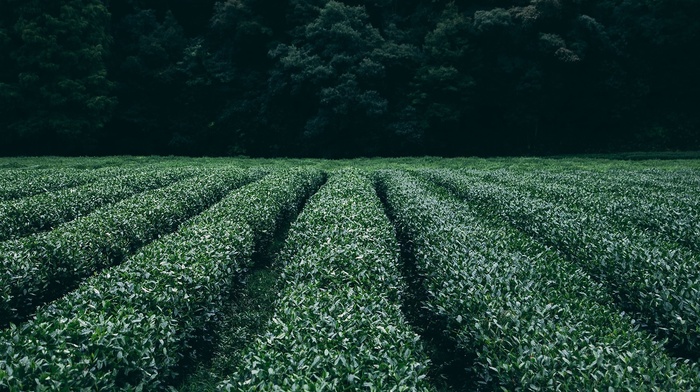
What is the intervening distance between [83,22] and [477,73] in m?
32.7

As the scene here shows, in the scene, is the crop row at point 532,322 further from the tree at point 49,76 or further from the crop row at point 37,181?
the tree at point 49,76

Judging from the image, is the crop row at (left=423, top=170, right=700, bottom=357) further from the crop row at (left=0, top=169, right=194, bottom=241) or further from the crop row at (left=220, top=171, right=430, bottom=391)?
the crop row at (left=0, top=169, right=194, bottom=241)

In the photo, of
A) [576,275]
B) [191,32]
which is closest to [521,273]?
[576,275]

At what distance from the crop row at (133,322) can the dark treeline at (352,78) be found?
30.0 meters

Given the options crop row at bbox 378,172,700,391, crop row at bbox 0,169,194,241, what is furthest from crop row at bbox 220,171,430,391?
crop row at bbox 0,169,194,241

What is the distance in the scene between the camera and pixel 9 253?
7418 millimetres

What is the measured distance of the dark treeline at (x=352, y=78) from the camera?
37.9 meters

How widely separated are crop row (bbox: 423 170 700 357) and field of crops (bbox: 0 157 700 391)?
0.03 m

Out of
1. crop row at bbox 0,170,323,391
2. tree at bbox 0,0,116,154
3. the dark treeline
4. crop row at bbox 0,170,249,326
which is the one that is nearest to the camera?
crop row at bbox 0,170,323,391

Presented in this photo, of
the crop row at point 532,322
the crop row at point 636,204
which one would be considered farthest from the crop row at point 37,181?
the crop row at point 636,204

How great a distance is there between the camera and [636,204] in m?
13.4

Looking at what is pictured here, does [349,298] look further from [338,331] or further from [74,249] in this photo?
[74,249]

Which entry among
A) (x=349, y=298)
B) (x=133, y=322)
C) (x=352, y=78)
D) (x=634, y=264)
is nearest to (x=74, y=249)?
(x=133, y=322)

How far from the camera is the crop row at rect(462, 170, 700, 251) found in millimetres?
10844
